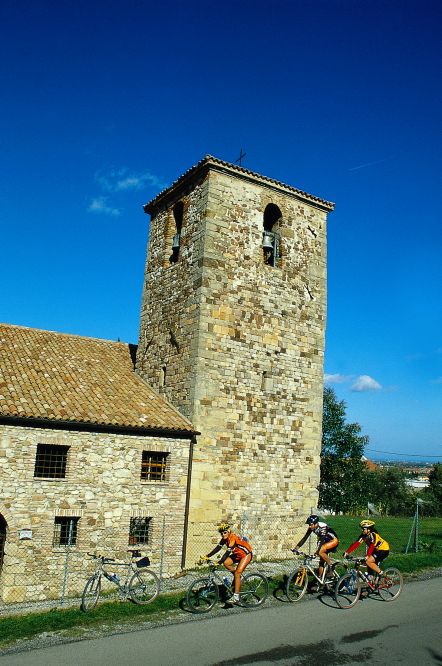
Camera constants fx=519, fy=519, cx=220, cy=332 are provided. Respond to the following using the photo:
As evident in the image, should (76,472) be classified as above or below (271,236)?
below

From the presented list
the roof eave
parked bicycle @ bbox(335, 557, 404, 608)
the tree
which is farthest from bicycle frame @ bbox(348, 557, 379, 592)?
the tree

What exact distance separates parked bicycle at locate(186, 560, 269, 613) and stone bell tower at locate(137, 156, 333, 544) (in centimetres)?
475

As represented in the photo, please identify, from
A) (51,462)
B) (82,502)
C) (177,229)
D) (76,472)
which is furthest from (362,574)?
(177,229)

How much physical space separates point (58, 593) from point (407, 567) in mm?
8958

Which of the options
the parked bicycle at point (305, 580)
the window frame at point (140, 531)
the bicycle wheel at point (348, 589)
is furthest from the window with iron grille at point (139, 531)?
the bicycle wheel at point (348, 589)

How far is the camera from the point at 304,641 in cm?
809

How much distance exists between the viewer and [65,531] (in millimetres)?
13438

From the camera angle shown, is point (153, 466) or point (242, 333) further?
point (242, 333)

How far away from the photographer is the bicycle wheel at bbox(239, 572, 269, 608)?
1000cm

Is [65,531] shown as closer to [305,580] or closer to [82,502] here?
[82,502]

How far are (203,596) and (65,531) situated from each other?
506 centimetres

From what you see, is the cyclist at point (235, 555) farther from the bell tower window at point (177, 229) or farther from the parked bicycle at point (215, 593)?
the bell tower window at point (177, 229)

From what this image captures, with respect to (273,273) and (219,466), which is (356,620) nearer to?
(219,466)

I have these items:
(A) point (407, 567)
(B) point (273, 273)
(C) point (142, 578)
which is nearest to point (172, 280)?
(B) point (273, 273)
